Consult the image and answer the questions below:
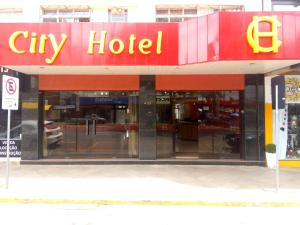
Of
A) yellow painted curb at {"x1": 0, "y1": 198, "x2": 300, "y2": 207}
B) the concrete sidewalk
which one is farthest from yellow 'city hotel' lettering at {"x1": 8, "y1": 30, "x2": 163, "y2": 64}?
yellow painted curb at {"x1": 0, "y1": 198, "x2": 300, "y2": 207}

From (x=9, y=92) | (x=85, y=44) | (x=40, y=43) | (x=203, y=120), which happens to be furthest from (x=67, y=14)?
(x=203, y=120)

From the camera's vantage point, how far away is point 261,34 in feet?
33.5

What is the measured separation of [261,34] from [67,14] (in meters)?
7.93

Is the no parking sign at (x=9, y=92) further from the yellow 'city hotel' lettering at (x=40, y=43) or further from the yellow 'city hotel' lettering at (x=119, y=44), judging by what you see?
the yellow 'city hotel' lettering at (x=119, y=44)

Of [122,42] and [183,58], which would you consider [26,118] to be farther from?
[183,58]

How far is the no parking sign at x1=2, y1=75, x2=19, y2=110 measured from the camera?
942 cm

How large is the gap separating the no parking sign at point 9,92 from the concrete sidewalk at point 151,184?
222cm

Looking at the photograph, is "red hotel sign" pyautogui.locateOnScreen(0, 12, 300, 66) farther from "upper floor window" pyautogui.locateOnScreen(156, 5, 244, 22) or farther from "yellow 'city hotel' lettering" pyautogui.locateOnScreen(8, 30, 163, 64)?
"upper floor window" pyautogui.locateOnScreen(156, 5, 244, 22)

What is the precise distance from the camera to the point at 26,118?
13859mm

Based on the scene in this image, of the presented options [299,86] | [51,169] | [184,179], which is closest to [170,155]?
[184,179]

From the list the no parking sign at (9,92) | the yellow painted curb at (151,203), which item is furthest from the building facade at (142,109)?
the yellow painted curb at (151,203)

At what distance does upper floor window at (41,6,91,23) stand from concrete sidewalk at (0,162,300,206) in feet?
18.9

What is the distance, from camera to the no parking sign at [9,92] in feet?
30.9

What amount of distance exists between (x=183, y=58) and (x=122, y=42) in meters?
2.00
